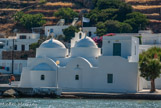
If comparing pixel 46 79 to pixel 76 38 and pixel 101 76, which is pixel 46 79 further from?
pixel 76 38

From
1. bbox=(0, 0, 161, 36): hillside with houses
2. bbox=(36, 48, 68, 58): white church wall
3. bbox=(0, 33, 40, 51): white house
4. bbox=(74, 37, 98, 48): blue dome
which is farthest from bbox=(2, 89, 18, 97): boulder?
bbox=(0, 0, 161, 36): hillside with houses

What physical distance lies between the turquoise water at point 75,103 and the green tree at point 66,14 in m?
46.1

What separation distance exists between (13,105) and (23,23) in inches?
2056

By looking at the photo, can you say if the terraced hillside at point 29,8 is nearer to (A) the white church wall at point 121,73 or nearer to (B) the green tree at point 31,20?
(B) the green tree at point 31,20

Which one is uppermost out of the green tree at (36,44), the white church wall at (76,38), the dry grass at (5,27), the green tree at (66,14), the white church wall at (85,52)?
the green tree at (66,14)

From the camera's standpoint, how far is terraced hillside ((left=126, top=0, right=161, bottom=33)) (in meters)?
102

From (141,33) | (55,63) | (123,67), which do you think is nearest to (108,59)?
(123,67)

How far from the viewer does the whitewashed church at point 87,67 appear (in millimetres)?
63844

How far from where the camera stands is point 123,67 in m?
63.7

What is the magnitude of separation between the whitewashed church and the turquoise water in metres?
5.71

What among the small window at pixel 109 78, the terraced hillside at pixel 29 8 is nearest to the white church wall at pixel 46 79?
the small window at pixel 109 78

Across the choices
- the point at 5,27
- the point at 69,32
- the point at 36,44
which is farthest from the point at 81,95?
the point at 5,27

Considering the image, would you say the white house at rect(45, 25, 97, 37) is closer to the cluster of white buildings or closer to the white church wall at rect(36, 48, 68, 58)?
the cluster of white buildings

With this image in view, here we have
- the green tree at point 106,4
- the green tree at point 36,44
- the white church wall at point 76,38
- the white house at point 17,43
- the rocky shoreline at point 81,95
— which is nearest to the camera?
the rocky shoreline at point 81,95
